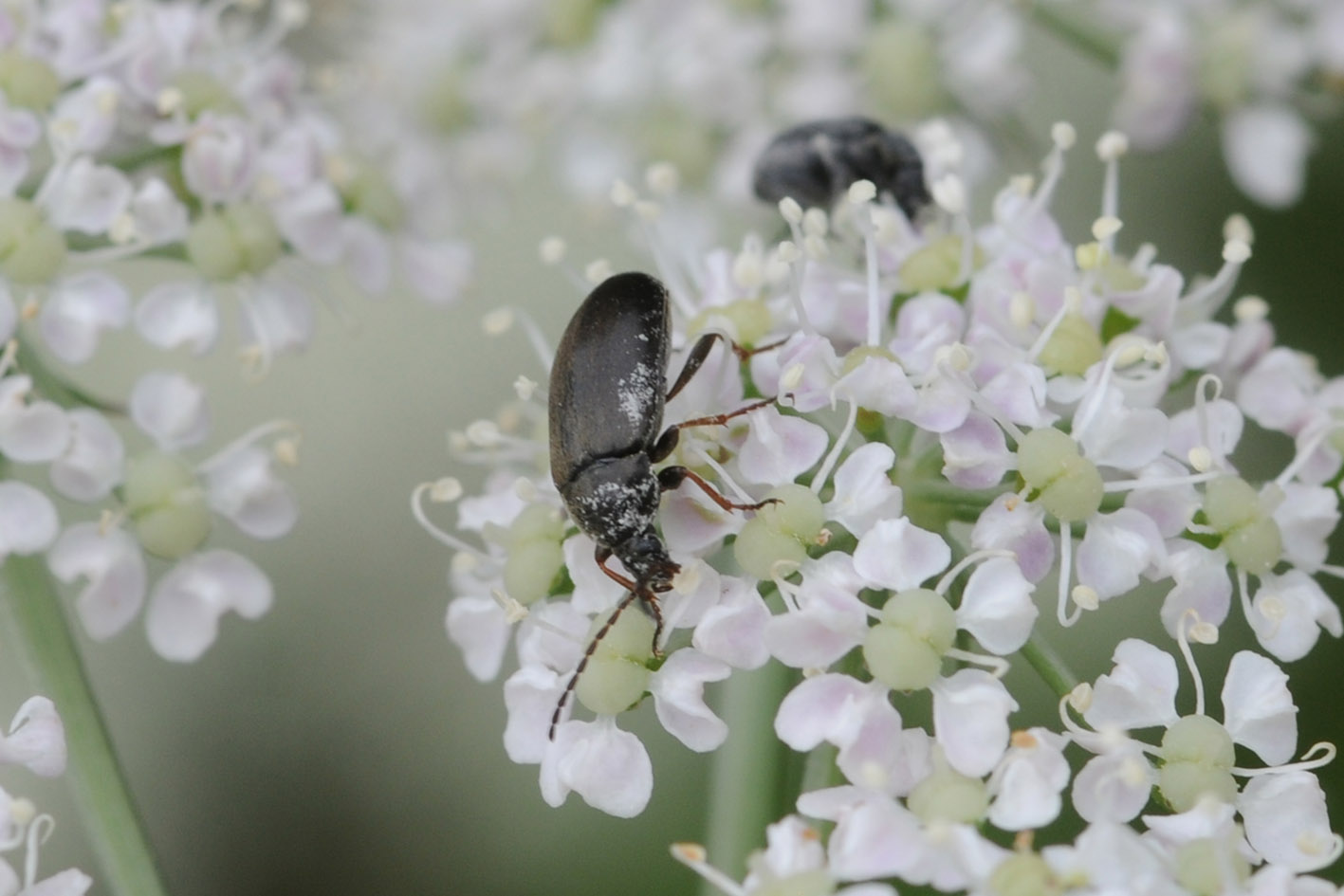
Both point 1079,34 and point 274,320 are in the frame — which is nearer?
point 274,320

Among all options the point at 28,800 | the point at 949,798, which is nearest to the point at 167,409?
the point at 28,800

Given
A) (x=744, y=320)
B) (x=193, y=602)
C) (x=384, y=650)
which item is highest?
(x=744, y=320)

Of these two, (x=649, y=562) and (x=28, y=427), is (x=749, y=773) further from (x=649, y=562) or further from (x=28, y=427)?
(x=28, y=427)

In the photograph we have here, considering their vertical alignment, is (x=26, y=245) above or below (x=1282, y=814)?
above

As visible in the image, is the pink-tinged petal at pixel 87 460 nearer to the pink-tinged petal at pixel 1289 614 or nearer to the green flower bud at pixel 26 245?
the green flower bud at pixel 26 245

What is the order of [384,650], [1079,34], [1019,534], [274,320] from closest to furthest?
[1019,534] → [274,320] → [1079,34] → [384,650]

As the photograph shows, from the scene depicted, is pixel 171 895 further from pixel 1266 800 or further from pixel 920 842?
pixel 1266 800
